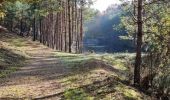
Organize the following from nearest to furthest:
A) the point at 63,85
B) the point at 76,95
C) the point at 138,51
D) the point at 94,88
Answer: the point at 76,95 → the point at 94,88 → the point at 63,85 → the point at 138,51

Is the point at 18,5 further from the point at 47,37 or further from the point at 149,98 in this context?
the point at 149,98

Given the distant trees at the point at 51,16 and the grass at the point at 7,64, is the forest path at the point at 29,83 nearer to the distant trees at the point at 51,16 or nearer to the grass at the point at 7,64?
the grass at the point at 7,64

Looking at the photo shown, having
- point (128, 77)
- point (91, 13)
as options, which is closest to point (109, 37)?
point (91, 13)

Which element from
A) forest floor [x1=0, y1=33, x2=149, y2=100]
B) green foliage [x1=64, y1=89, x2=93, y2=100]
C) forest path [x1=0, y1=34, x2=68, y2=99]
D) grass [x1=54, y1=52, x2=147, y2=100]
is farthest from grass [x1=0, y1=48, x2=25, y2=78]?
green foliage [x1=64, y1=89, x2=93, y2=100]

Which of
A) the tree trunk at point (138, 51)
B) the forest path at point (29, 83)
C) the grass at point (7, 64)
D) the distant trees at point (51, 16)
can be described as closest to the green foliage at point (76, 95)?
the forest path at point (29, 83)

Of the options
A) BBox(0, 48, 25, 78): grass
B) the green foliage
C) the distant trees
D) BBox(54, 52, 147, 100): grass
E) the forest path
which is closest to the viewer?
the green foliage

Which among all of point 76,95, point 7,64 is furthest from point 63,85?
point 7,64

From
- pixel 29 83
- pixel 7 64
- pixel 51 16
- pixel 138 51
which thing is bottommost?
pixel 29 83

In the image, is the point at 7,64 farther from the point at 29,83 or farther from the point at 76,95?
the point at 76,95

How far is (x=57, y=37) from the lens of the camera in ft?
249

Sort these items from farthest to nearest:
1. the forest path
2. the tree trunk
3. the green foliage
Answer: the tree trunk < the forest path < the green foliage

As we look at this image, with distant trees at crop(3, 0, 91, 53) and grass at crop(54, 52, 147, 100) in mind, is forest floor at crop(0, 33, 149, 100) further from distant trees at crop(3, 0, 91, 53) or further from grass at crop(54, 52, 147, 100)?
distant trees at crop(3, 0, 91, 53)

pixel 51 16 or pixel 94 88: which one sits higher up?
pixel 51 16

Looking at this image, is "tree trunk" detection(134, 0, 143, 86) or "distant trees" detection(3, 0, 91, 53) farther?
"distant trees" detection(3, 0, 91, 53)
